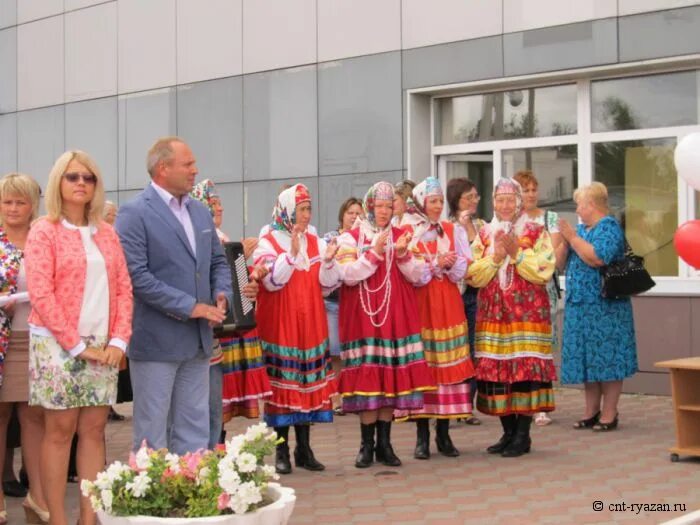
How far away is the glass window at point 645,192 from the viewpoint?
11.4 meters

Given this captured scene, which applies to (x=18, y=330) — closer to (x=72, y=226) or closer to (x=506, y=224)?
(x=72, y=226)

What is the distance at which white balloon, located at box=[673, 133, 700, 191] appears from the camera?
6020mm

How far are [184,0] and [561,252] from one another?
788 centimetres

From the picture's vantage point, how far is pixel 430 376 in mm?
7980

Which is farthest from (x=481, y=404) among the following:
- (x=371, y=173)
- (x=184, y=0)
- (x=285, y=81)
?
(x=184, y=0)

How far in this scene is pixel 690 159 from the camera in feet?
19.8

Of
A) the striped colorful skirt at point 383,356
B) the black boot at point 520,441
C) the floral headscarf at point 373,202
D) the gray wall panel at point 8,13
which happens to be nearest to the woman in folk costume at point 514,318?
the black boot at point 520,441

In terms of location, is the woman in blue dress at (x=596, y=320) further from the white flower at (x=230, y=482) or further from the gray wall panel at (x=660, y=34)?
the white flower at (x=230, y=482)

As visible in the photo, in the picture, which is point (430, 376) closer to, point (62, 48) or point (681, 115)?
point (681, 115)

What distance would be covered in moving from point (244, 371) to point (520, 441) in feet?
7.00

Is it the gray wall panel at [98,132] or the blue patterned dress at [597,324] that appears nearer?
the blue patterned dress at [597,324]

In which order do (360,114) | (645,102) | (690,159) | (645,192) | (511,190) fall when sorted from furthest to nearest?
(360,114) → (645,192) → (645,102) → (511,190) → (690,159)

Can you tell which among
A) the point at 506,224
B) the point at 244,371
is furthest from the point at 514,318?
the point at 244,371

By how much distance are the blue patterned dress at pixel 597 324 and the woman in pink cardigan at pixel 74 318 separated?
15.4ft
